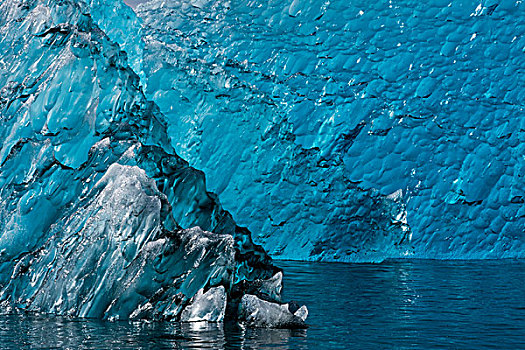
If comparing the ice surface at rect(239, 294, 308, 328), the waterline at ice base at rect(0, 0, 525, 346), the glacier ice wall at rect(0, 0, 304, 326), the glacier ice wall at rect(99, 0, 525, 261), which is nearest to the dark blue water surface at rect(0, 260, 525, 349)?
the ice surface at rect(239, 294, 308, 328)

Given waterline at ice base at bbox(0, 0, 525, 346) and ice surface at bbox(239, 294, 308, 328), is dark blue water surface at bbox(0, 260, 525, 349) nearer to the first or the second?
ice surface at bbox(239, 294, 308, 328)

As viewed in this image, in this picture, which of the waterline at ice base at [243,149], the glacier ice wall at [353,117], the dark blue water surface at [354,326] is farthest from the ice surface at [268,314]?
the glacier ice wall at [353,117]

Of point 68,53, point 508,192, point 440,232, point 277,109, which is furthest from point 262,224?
point 68,53

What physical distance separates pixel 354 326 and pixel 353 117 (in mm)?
12718

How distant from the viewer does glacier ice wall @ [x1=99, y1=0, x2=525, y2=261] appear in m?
15.1

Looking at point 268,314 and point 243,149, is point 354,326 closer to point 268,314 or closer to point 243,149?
point 268,314

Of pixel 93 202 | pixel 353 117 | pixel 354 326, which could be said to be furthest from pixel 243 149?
A: pixel 354 326

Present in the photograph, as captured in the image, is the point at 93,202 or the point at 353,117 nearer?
the point at 93,202

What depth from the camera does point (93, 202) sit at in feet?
23.3

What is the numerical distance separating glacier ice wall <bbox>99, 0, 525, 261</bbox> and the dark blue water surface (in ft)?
17.5

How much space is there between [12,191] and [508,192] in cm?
1282

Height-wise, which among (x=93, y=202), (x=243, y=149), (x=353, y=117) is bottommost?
(x=93, y=202)

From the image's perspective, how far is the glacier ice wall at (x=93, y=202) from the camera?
21.8 feet

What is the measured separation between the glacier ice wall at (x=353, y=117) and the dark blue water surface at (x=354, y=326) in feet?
17.5
